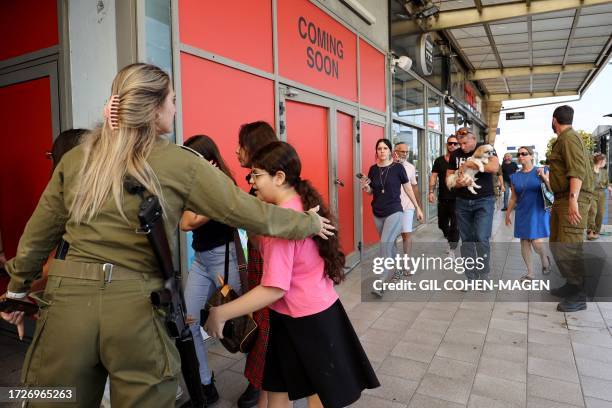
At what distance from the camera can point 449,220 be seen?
267 inches

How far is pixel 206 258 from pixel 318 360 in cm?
110

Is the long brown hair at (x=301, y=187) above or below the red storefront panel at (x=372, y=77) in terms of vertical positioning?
below

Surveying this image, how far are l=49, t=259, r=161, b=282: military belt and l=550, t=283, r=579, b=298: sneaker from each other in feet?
14.7

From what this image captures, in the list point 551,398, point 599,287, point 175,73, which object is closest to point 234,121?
point 175,73

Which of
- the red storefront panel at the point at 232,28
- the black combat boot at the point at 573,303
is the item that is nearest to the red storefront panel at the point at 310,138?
the red storefront panel at the point at 232,28

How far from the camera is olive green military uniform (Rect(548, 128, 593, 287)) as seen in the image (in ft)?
13.5

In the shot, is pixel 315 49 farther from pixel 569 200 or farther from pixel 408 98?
pixel 408 98

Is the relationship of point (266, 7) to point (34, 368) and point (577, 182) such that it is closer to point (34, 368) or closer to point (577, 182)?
point (577, 182)

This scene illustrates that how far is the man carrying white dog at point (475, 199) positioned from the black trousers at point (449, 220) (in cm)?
134

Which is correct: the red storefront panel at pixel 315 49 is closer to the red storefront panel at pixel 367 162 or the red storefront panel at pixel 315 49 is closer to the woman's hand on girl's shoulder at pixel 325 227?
the red storefront panel at pixel 367 162

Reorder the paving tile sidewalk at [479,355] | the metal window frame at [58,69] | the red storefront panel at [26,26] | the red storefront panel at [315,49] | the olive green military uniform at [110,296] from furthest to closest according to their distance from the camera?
the red storefront panel at [315,49]
the red storefront panel at [26,26]
the metal window frame at [58,69]
the paving tile sidewalk at [479,355]
the olive green military uniform at [110,296]

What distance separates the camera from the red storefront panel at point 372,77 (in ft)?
22.8

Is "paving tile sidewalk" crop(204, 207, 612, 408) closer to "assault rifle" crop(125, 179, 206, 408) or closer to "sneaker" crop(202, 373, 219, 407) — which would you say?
"sneaker" crop(202, 373, 219, 407)

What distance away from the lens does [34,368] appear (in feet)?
4.44
